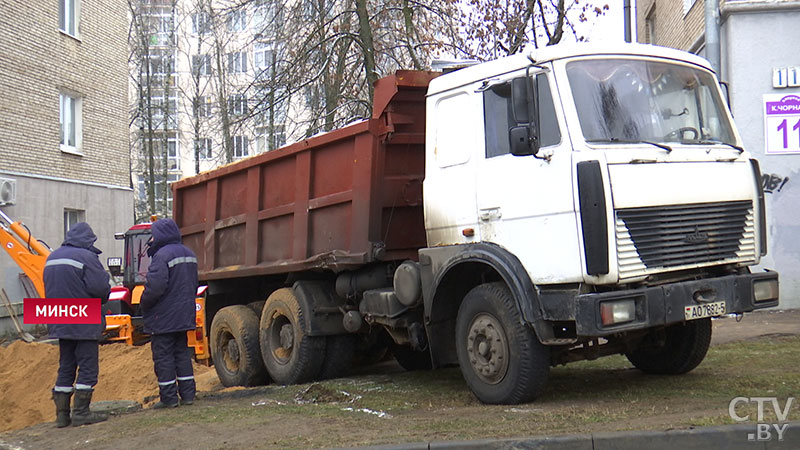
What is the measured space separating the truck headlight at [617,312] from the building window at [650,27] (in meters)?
15.1

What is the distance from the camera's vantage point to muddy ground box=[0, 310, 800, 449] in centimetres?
549

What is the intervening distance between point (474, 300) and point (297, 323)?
2625 mm

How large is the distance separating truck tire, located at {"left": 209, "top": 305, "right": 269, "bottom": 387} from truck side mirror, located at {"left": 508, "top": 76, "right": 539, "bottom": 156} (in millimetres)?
4422

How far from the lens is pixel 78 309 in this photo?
7.12 m

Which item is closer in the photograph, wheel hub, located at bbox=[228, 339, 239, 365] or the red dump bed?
the red dump bed

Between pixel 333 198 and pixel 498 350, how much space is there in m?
2.49

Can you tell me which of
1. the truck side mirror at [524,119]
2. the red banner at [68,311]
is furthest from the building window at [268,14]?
the truck side mirror at [524,119]

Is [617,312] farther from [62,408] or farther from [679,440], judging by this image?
[62,408]

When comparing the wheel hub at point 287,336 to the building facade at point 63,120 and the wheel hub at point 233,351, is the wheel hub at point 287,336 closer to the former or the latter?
the wheel hub at point 233,351

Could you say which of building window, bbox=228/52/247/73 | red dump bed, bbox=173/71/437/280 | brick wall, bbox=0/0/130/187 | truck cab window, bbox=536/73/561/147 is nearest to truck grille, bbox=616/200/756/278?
truck cab window, bbox=536/73/561/147

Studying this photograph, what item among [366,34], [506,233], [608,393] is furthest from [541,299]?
[366,34]

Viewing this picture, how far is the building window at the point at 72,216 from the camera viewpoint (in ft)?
64.0

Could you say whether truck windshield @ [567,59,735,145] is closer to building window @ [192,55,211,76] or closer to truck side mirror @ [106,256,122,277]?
truck side mirror @ [106,256,122,277]
